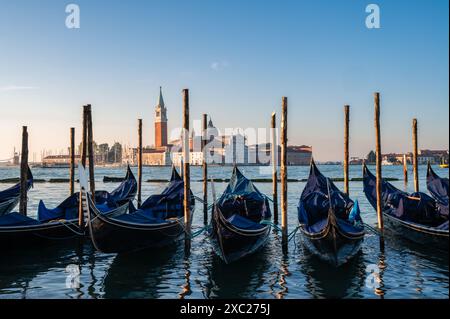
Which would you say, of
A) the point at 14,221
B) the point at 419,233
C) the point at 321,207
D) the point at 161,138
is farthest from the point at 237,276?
the point at 161,138

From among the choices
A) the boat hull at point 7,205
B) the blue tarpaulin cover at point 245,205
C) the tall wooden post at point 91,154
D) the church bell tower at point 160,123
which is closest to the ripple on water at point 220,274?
the blue tarpaulin cover at point 245,205

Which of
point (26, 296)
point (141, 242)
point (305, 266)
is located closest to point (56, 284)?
point (26, 296)

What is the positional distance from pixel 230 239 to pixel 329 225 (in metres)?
1.86

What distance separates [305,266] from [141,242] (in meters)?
3.31

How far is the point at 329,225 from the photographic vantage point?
789 centimetres

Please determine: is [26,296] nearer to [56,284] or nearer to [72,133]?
[56,284]

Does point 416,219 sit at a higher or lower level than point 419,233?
higher

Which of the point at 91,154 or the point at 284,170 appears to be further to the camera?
the point at 91,154

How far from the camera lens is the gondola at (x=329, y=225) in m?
7.88

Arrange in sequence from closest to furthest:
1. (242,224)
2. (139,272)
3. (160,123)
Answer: (139,272) < (242,224) < (160,123)

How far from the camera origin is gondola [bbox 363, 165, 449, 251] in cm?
895

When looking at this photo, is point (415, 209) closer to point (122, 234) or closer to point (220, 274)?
point (220, 274)

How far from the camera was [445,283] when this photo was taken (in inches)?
284

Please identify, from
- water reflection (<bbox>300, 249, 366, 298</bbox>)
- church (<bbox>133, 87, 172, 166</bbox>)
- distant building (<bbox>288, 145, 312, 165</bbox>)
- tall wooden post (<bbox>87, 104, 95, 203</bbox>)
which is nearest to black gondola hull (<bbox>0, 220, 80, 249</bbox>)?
tall wooden post (<bbox>87, 104, 95, 203</bbox>)
